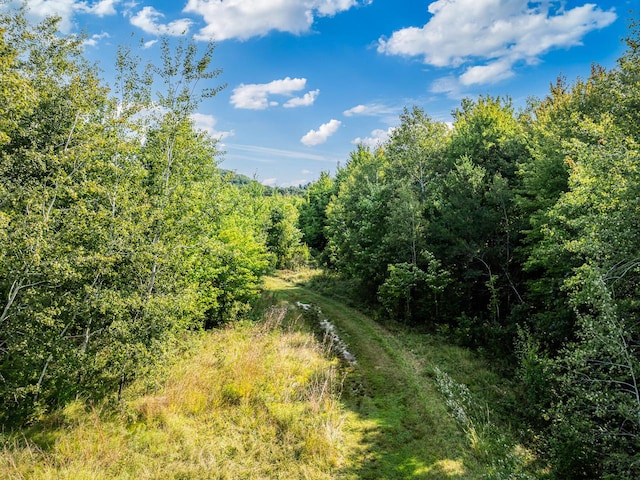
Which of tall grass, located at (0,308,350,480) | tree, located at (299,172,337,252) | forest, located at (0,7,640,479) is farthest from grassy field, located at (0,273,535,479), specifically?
tree, located at (299,172,337,252)

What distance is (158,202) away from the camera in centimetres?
1077

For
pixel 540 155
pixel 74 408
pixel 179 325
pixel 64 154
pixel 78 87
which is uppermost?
pixel 540 155

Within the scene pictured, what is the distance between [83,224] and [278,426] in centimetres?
788

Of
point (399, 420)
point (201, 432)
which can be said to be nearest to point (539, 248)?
point (399, 420)

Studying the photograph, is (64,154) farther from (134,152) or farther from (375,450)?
(375,450)

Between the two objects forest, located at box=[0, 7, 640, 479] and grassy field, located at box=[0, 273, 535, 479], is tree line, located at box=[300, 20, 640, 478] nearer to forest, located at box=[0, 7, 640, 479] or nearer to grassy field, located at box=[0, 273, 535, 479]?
forest, located at box=[0, 7, 640, 479]

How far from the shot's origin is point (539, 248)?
1426 centimetres

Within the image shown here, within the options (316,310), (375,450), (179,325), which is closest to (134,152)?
(179,325)

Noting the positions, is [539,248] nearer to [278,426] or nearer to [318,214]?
[278,426]

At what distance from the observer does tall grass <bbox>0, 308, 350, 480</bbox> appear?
7.98m

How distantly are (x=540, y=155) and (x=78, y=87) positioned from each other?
1920 cm

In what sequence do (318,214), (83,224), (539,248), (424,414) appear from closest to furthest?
(83,224) → (424,414) → (539,248) → (318,214)

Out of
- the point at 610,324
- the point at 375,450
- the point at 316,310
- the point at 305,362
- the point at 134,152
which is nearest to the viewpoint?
the point at 610,324

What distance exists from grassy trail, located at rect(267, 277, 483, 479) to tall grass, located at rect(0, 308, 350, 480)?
0.74 m
